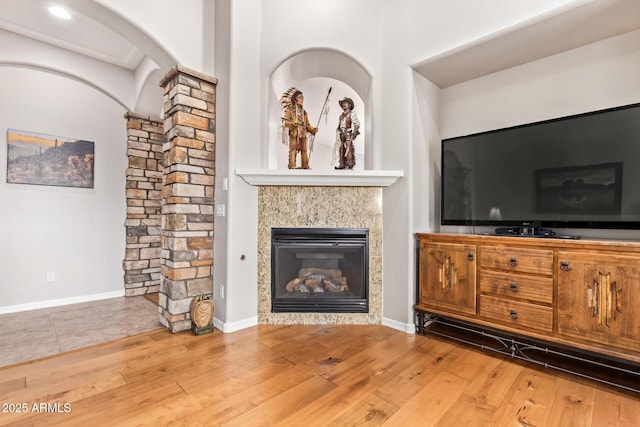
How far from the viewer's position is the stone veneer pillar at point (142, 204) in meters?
3.96

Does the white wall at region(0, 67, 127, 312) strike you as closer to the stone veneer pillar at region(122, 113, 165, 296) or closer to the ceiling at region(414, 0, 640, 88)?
the stone veneer pillar at region(122, 113, 165, 296)

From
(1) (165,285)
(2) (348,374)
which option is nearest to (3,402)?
(1) (165,285)

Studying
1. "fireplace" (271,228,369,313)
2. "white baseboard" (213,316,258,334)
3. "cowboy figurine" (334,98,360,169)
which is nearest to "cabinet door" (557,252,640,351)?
"fireplace" (271,228,369,313)

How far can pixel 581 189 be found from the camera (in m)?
2.05

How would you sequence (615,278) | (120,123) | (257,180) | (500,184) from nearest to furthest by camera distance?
(615,278)
(500,184)
(257,180)
(120,123)

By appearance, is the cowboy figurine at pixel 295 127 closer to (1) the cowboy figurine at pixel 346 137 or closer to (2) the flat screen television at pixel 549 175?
(1) the cowboy figurine at pixel 346 137

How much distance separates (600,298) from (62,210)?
5072 millimetres

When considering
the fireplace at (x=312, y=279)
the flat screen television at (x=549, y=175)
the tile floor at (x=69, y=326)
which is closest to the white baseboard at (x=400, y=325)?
the fireplace at (x=312, y=279)

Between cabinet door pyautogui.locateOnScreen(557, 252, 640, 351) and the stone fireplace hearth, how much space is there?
1382 millimetres

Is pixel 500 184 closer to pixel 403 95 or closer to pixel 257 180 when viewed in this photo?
pixel 403 95

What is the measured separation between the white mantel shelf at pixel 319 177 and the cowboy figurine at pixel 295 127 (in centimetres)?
23

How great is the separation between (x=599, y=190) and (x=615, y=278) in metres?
0.60

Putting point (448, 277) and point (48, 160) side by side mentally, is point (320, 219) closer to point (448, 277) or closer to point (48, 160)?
point (448, 277)

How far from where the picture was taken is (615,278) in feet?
5.73
